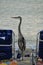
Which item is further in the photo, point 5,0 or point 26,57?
point 5,0

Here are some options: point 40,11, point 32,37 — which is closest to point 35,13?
point 40,11

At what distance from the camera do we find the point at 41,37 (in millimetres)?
1644

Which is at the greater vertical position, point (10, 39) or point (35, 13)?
point (35, 13)

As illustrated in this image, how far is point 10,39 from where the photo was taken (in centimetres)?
162

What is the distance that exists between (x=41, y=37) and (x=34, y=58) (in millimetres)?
183

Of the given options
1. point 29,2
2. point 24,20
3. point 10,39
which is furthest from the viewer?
point 29,2

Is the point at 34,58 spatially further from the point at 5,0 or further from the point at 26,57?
→ the point at 5,0

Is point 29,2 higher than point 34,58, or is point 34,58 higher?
point 29,2

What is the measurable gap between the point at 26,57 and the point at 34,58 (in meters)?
0.10

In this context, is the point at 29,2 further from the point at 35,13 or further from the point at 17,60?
the point at 17,60

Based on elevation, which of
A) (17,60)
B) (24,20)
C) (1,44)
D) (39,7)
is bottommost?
(17,60)

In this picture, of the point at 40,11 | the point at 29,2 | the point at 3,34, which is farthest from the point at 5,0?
the point at 3,34

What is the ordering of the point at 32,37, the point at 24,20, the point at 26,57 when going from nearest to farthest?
1. the point at 26,57
2. the point at 32,37
3. the point at 24,20

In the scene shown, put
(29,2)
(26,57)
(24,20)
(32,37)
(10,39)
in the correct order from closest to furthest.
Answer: (10,39)
(26,57)
(32,37)
(24,20)
(29,2)
